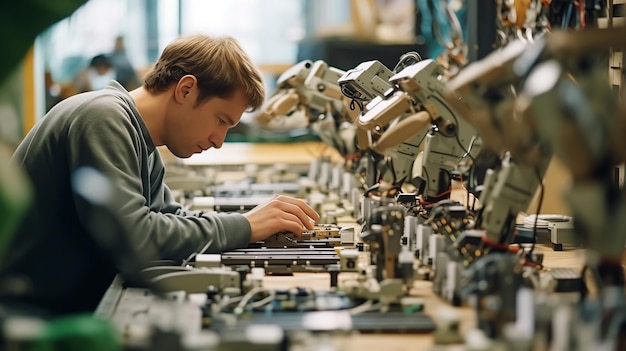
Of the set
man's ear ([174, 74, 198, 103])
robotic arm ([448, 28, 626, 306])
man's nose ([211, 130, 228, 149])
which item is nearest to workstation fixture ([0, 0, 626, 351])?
robotic arm ([448, 28, 626, 306])

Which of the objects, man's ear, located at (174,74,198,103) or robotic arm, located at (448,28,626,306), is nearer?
robotic arm, located at (448,28,626,306)

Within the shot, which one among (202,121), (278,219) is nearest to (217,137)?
(202,121)

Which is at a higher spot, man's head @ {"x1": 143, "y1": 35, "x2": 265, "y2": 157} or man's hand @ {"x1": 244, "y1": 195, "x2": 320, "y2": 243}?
man's head @ {"x1": 143, "y1": 35, "x2": 265, "y2": 157}

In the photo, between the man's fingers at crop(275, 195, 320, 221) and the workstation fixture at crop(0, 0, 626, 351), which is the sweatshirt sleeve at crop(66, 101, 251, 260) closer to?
the workstation fixture at crop(0, 0, 626, 351)

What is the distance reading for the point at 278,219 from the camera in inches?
135

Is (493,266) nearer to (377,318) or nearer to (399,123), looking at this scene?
(377,318)

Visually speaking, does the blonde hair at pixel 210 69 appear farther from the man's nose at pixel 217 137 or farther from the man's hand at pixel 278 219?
the man's hand at pixel 278 219

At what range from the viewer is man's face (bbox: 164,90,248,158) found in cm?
343

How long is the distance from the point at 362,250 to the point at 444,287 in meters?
0.81

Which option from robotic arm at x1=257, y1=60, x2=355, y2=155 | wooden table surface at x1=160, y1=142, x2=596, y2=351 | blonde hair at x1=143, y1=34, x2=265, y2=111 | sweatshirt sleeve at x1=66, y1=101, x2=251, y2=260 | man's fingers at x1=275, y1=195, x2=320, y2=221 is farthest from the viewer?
robotic arm at x1=257, y1=60, x2=355, y2=155

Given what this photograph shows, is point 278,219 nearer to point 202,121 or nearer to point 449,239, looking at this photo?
point 202,121

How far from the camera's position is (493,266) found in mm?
2275

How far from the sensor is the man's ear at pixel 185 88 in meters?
3.40

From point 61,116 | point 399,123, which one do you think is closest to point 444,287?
point 399,123
